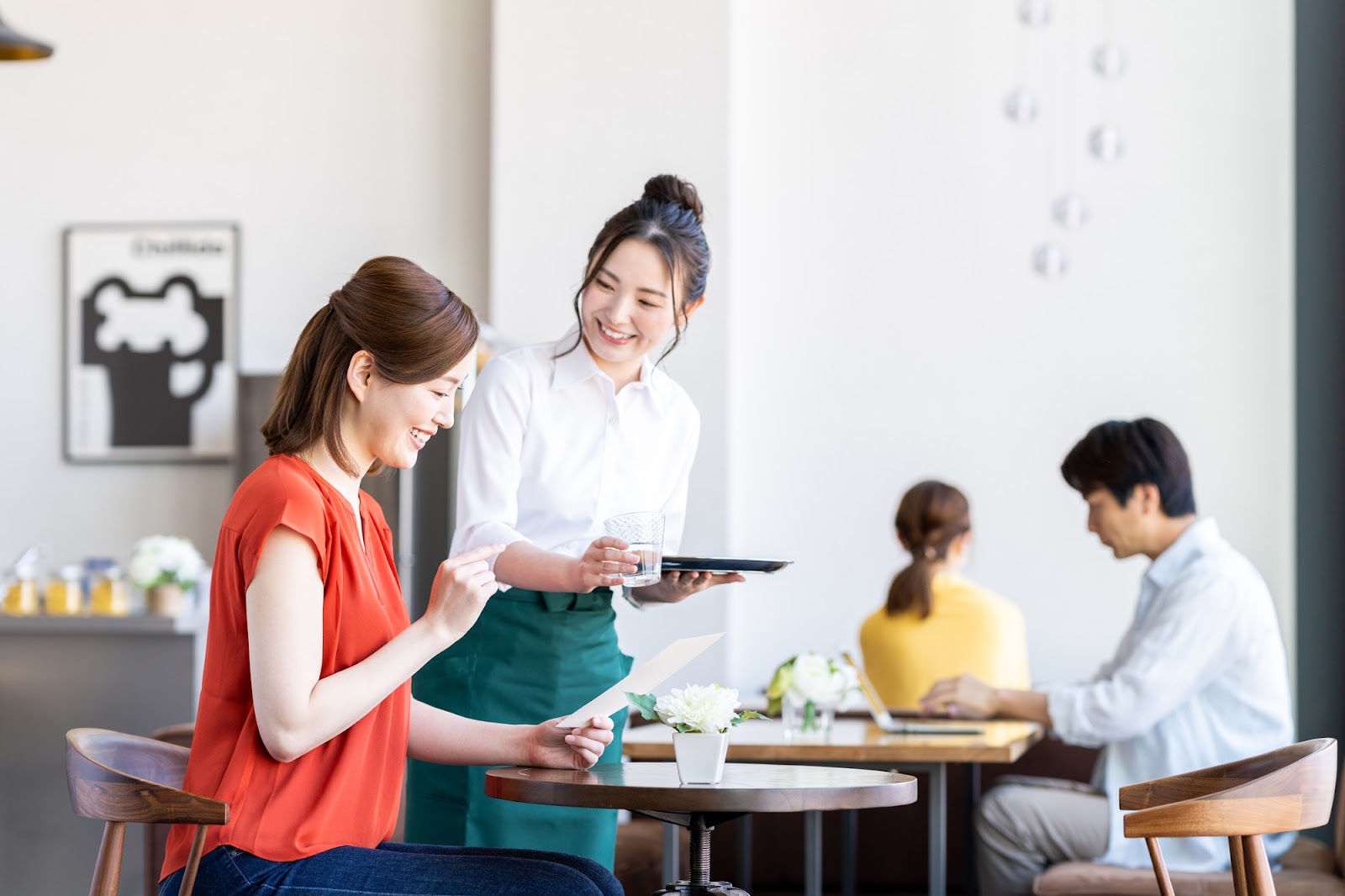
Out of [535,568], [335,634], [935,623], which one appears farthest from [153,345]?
[335,634]

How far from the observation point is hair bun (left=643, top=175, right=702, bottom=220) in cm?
245

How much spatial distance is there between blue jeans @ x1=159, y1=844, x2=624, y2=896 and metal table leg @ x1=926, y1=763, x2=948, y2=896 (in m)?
1.23

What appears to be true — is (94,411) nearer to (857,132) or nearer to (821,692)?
(857,132)

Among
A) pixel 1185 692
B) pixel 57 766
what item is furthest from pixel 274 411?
pixel 57 766

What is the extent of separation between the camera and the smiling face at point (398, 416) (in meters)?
1.85

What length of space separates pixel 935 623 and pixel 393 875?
2377mm

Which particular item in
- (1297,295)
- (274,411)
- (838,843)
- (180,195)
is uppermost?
(180,195)

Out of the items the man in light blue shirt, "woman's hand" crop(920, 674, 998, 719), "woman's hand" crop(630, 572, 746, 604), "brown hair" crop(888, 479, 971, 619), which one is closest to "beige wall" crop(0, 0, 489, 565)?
"brown hair" crop(888, 479, 971, 619)

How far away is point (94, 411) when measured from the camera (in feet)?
18.1

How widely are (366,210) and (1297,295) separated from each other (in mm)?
3333

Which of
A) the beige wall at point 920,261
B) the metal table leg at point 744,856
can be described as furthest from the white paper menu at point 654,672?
the beige wall at point 920,261

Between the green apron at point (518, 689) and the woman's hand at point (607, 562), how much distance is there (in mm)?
239

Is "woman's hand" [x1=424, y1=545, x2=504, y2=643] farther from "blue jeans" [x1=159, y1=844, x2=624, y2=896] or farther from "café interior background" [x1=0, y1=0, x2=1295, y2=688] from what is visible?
"café interior background" [x1=0, y1=0, x2=1295, y2=688]

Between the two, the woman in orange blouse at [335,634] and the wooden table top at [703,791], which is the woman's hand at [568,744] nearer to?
the wooden table top at [703,791]
